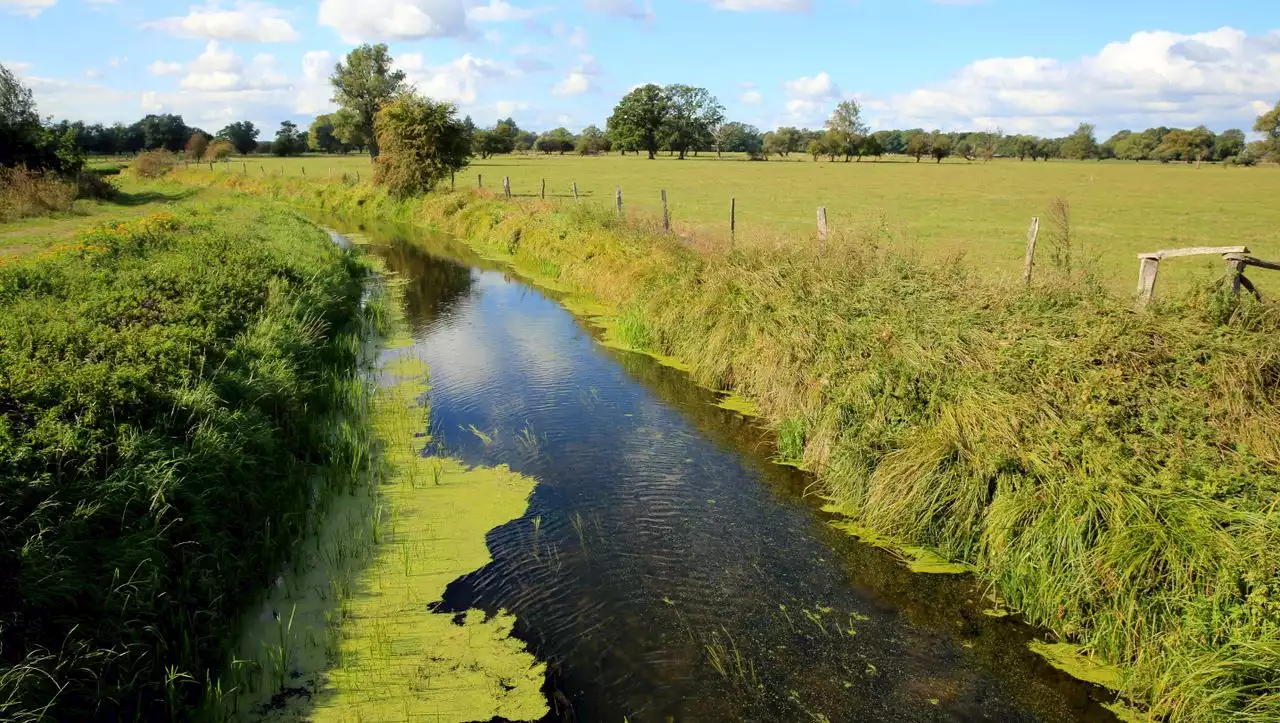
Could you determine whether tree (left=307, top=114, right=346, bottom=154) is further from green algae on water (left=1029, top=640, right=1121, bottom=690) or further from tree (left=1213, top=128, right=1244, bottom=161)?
tree (left=1213, top=128, right=1244, bottom=161)

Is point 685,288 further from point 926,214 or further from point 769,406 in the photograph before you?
point 926,214

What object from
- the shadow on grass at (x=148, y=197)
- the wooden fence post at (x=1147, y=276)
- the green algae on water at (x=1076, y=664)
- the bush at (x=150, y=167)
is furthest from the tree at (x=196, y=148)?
the green algae on water at (x=1076, y=664)

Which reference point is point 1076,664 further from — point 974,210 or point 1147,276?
point 974,210

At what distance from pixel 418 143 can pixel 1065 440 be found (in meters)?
32.8

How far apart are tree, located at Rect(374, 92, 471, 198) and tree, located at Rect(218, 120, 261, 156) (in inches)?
3049

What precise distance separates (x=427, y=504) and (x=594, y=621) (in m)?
2.82

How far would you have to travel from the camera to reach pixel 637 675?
5.35 m

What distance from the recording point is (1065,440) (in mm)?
6086

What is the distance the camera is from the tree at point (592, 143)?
126625 millimetres

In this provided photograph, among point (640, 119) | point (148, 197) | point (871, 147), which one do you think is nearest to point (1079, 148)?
point (871, 147)

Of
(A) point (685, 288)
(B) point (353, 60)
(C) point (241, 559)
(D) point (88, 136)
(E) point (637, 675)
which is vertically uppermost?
(B) point (353, 60)

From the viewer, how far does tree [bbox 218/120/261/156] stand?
3927 inches

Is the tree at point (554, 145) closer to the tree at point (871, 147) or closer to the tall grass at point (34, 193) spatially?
Answer: the tree at point (871, 147)

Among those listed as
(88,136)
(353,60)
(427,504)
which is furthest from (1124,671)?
(88,136)
